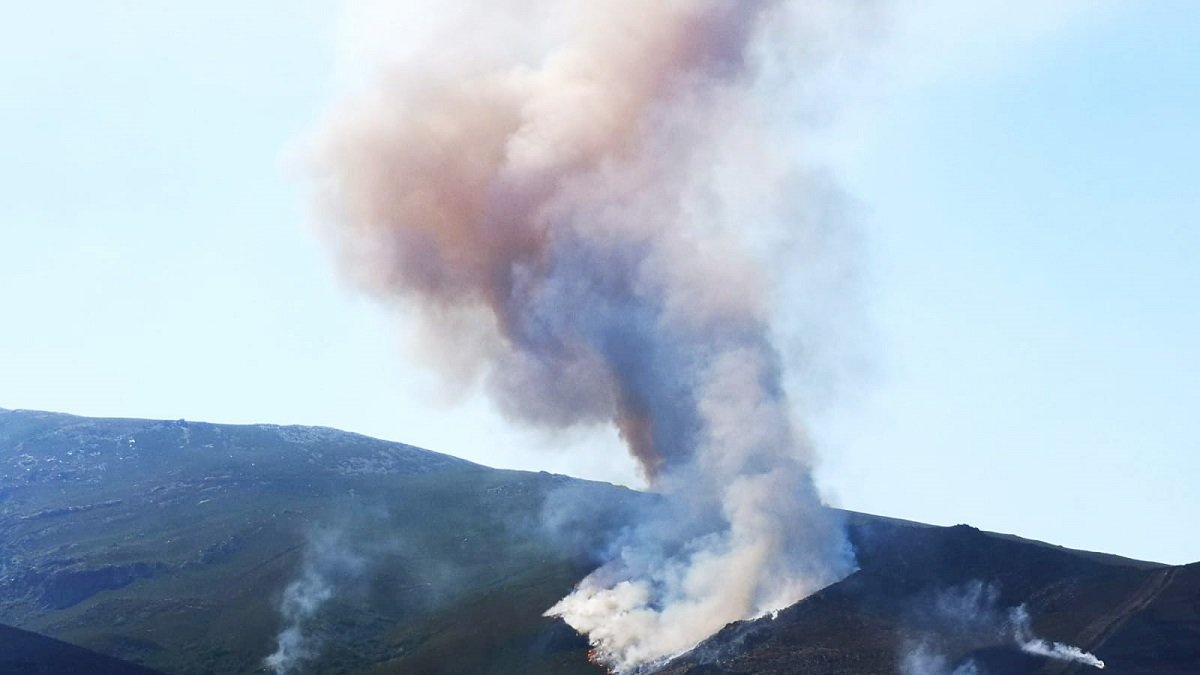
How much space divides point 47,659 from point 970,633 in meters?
64.0

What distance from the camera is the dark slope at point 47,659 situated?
77062mm

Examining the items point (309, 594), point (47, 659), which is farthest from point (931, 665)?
point (309, 594)

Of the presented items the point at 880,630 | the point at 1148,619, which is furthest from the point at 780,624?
the point at 1148,619

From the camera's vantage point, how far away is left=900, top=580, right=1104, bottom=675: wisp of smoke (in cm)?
6288

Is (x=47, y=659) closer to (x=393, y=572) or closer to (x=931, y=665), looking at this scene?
(x=393, y=572)

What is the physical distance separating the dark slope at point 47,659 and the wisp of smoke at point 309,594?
50.8 ft

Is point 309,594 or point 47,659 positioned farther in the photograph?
point 309,594

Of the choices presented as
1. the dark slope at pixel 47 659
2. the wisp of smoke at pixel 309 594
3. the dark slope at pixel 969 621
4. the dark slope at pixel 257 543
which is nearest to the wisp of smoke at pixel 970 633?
the dark slope at pixel 969 621

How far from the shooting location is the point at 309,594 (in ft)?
364

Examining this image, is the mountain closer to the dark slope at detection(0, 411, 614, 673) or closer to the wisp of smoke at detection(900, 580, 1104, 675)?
the wisp of smoke at detection(900, 580, 1104, 675)

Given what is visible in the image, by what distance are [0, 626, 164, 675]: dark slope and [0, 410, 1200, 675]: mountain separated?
51.4ft

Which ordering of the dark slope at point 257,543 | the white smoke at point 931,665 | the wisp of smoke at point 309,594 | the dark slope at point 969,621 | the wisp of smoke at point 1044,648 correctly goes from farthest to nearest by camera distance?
the dark slope at point 257,543, the wisp of smoke at point 309,594, the dark slope at point 969,621, the white smoke at point 931,665, the wisp of smoke at point 1044,648

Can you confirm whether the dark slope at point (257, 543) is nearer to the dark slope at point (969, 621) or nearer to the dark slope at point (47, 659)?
the dark slope at point (47, 659)

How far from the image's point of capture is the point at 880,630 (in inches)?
2707
